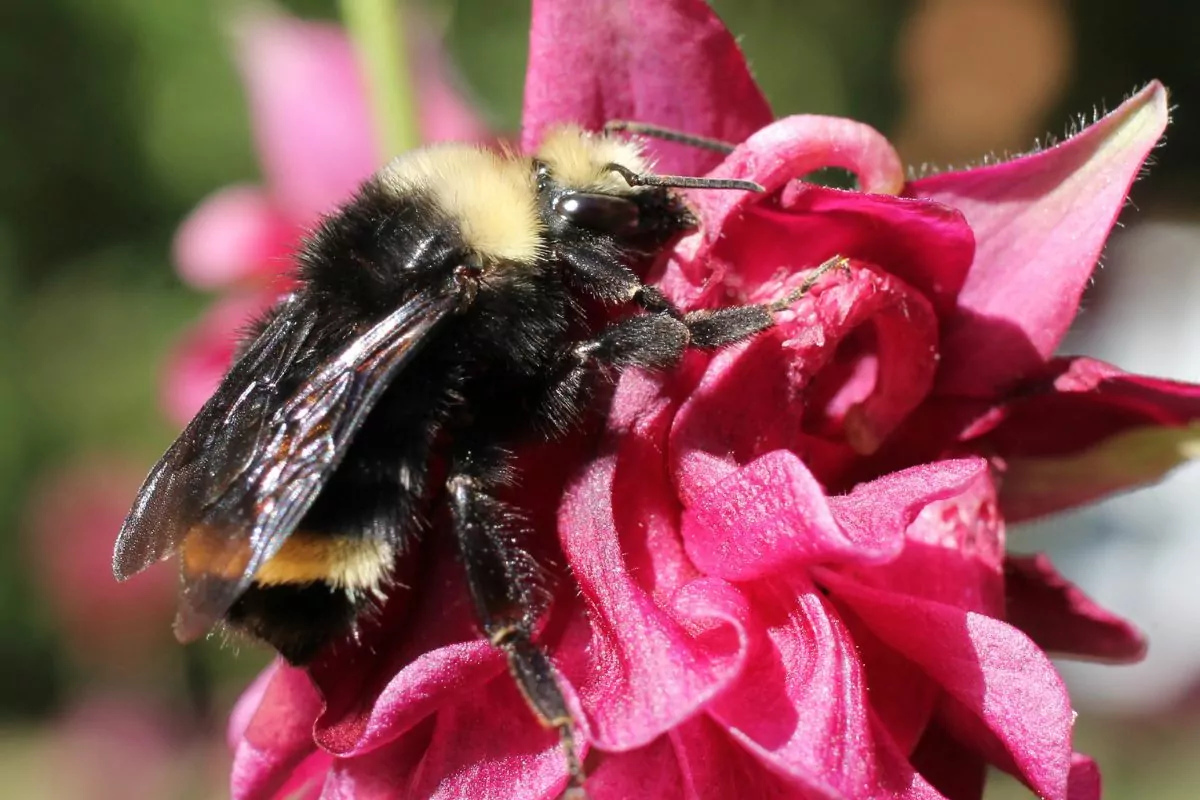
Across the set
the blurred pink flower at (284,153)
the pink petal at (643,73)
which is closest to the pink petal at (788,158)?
the pink petal at (643,73)

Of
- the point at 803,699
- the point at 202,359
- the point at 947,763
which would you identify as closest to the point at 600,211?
the point at 803,699

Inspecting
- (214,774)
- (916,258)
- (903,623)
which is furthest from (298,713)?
(214,774)

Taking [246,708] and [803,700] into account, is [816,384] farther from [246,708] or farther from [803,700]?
[246,708]

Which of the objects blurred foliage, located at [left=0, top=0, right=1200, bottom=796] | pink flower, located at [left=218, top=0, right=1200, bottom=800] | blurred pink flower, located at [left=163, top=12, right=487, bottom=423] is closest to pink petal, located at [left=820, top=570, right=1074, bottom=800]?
pink flower, located at [left=218, top=0, right=1200, bottom=800]

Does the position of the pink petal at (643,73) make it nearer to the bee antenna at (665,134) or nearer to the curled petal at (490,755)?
the bee antenna at (665,134)

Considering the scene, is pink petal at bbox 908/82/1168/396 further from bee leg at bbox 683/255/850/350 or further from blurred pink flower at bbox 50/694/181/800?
blurred pink flower at bbox 50/694/181/800

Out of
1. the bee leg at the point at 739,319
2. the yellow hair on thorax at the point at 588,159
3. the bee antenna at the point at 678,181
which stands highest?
the yellow hair on thorax at the point at 588,159
